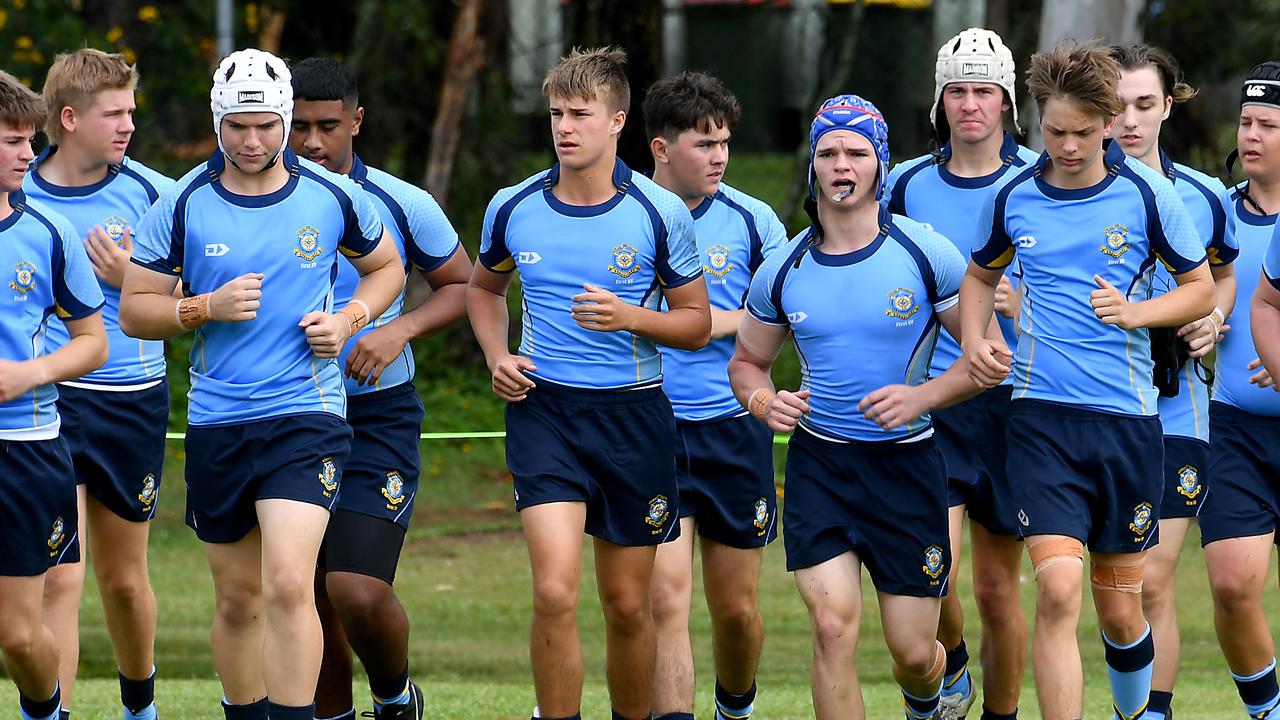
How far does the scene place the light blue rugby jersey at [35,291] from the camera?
238 inches

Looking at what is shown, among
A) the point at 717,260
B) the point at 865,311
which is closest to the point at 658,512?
the point at 865,311

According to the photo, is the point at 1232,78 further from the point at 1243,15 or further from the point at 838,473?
the point at 838,473

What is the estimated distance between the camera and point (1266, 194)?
7.37 m

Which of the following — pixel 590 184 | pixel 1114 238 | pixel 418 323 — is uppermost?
pixel 590 184

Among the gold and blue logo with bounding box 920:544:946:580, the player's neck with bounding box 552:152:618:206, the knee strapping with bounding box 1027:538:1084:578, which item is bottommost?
the gold and blue logo with bounding box 920:544:946:580

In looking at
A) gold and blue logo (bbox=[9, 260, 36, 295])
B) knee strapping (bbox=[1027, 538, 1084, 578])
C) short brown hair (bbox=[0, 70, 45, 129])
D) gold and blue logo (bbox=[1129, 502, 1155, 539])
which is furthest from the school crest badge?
A: short brown hair (bbox=[0, 70, 45, 129])

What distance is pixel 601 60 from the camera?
663 centimetres

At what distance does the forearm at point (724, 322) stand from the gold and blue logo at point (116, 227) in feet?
7.69

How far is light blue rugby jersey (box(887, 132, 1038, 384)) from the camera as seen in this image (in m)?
7.20

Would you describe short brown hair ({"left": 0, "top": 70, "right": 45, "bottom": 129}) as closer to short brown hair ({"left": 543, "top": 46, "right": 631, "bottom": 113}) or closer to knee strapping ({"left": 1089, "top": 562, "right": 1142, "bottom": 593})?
short brown hair ({"left": 543, "top": 46, "right": 631, "bottom": 113})

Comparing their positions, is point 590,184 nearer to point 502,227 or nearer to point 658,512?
point 502,227

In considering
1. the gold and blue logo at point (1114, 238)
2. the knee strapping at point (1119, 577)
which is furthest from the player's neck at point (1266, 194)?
the knee strapping at point (1119, 577)

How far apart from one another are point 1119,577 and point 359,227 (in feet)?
9.69

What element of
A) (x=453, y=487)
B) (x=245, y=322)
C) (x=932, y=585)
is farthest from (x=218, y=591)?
(x=453, y=487)
